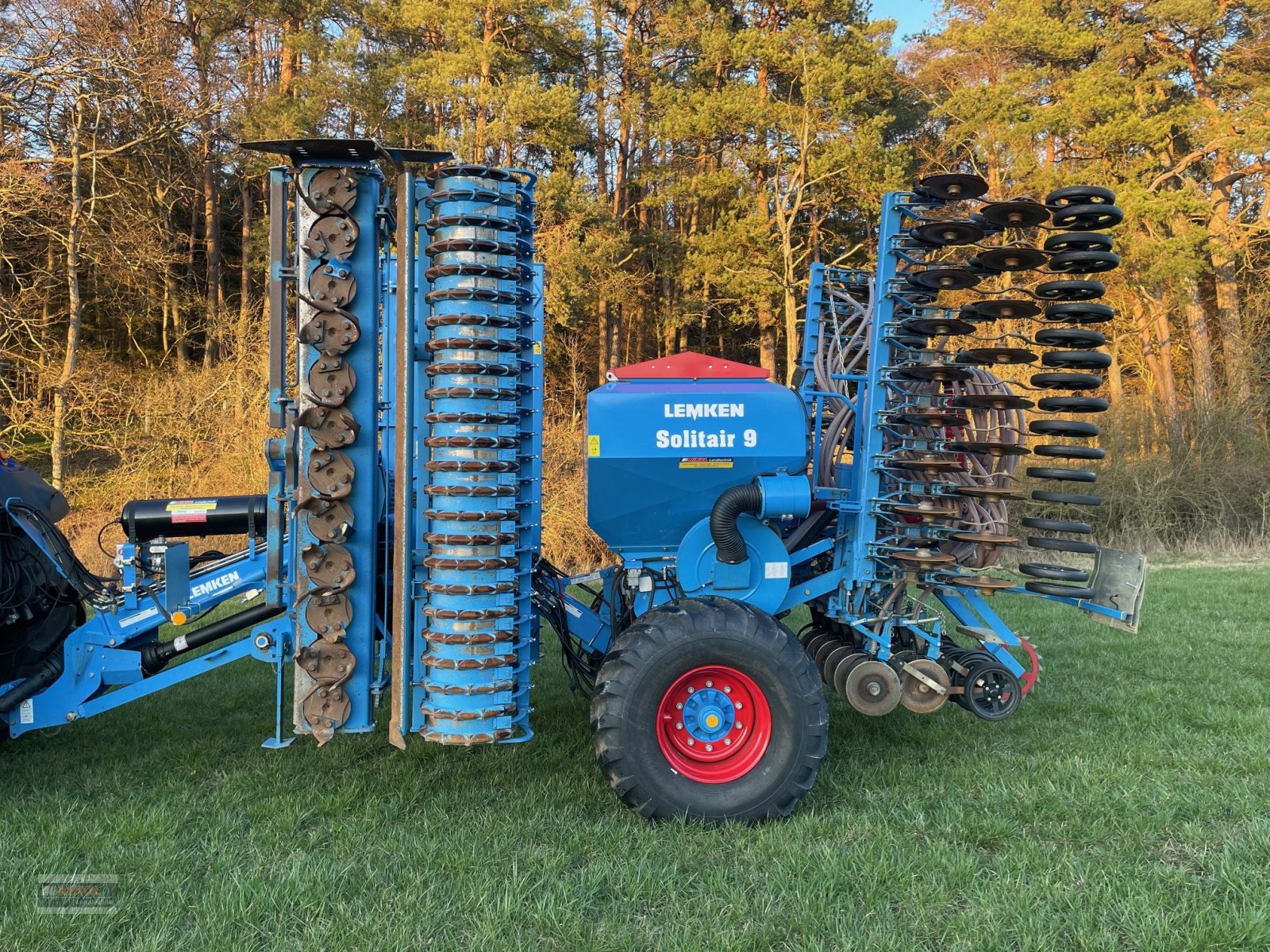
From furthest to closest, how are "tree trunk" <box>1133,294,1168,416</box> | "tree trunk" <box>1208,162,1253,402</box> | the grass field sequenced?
"tree trunk" <box>1133,294,1168,416</box>
"tree trunk" <box>1208,162,1253,402</box>
the grass field

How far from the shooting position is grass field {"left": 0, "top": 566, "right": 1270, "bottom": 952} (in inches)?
105

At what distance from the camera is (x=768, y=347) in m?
19.6

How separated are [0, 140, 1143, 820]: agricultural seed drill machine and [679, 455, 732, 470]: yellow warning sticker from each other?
0.05 feet

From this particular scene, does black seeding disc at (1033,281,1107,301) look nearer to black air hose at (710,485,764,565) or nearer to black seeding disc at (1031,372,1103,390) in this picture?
black seeding disc at (1031,372,1103,390)

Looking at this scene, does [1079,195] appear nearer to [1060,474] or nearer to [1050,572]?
[1060,474]

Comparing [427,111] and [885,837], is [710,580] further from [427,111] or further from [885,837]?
[427,111]

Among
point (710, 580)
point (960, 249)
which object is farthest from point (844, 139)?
point (710, 580)

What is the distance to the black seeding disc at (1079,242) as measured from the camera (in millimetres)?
3787

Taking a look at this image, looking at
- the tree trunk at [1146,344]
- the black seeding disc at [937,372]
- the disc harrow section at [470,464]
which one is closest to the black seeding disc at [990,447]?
the black seeding disc at [937,372]

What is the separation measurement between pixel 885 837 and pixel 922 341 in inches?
84.3

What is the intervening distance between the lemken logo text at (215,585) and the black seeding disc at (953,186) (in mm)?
3449

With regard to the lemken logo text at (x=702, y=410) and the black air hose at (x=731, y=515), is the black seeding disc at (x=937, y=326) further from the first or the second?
the black air hose at (x=731, y=515)

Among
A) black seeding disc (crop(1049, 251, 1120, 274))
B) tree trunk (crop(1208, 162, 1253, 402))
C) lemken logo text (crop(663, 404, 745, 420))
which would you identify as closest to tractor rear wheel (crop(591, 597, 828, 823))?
lemken logo text (crop(663, 404, 745, 420))

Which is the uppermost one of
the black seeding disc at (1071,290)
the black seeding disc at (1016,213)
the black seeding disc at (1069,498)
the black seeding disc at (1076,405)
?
the black seeding disc at (1016,213)
